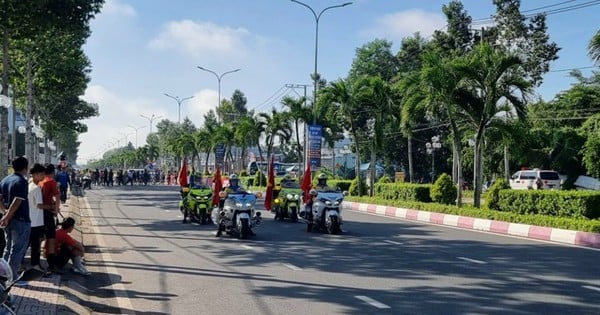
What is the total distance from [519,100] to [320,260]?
13231mm

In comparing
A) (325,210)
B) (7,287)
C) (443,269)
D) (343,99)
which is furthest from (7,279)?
(343,99)

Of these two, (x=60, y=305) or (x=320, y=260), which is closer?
(x=60, y=305)

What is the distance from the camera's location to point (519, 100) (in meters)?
22.6

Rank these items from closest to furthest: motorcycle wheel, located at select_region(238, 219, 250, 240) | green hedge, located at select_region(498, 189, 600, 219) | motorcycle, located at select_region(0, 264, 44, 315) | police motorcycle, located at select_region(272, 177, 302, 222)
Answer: motorcycle, located at select_region(0, 264, 44, 315)
motorcycle wheel, located at select_region(238, 219, 250, 240)
green hedge, located at select_region(498, 189, 600, 219)
police motorcycle, located at select_region(272, 177, 302, 222)

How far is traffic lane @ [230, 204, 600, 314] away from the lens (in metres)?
8.57

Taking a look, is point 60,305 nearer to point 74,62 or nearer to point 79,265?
point 79,265

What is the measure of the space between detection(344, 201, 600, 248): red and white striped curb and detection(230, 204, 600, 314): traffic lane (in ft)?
3.50

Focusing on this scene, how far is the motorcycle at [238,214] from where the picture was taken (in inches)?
634

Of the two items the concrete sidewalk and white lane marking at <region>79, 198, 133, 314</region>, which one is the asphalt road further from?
the concrete sidewalk

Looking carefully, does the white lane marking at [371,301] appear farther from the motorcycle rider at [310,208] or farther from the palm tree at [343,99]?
the palm tree at [343,99]

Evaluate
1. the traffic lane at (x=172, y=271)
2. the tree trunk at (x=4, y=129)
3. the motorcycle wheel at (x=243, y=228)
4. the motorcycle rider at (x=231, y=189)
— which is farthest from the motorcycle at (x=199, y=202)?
the tree trunk at (x=4, y=129)

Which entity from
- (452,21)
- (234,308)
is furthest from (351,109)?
(234,308)

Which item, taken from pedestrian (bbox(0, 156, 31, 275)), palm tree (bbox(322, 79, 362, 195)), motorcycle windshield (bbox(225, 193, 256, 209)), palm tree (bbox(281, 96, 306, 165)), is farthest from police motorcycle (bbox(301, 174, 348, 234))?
palm tree (bbox(281, 96, 306, 165))

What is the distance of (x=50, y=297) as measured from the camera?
27.8 feet
